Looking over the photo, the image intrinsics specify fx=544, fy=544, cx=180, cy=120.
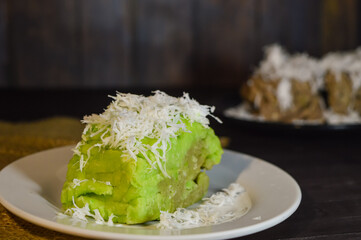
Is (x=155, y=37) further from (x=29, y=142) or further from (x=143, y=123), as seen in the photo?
(x=143, y=123)

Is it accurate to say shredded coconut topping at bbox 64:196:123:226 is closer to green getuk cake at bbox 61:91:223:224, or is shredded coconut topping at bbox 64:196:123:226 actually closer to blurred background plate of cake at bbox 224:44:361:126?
green getuk cake at bbox 61:91:223:224

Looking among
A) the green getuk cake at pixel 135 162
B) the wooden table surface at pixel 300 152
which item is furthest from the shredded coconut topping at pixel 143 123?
the wooden table surface at pixel 300 152

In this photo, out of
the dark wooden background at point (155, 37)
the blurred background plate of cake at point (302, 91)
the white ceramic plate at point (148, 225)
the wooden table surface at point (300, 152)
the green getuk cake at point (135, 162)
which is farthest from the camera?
the dark wooden background at point (155, 37)

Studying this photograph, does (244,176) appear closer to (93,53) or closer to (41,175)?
(41,175)

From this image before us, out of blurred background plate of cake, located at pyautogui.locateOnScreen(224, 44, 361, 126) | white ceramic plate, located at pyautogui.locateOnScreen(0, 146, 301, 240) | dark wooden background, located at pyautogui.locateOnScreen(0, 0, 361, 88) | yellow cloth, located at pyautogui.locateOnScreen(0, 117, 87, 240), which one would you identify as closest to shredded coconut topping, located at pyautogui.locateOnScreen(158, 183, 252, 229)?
white ceramic plate, located at pyautogui.locateOnScreen(0, 146, 301, 240)

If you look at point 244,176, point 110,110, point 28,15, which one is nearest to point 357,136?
→ point 244,176

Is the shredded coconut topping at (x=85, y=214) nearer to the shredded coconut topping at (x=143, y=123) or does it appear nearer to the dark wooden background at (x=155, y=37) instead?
the shredded coconut topping at (x=143, y=123)
